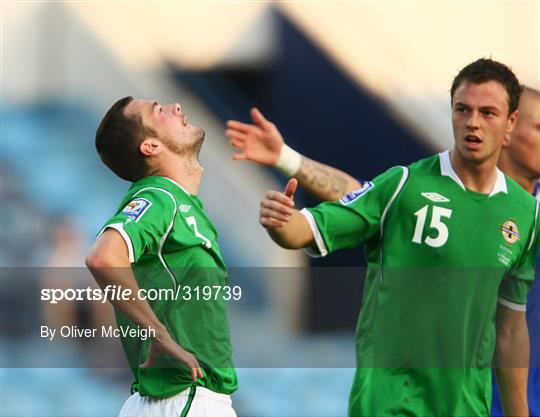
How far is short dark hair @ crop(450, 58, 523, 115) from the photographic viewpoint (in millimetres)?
3287

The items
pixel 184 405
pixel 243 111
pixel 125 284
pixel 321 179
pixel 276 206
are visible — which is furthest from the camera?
pixel 243 111

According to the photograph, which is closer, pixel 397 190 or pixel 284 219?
pixel 284 219

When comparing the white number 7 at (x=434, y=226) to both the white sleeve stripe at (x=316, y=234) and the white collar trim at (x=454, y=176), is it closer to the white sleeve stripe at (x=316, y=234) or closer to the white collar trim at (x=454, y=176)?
the white collar trim at (x=454, y=176)

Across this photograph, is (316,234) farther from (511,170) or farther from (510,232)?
(511,170)

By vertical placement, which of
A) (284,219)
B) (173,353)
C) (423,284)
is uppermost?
(284,219)

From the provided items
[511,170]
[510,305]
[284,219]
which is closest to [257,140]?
[284,219]

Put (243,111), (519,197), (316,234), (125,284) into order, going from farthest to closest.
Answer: (243,111) < (519,197) < (125,284) < (316,234)

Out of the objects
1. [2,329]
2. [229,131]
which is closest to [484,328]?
[229,131]

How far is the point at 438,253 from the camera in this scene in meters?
3.15

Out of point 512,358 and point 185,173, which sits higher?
point 185,173

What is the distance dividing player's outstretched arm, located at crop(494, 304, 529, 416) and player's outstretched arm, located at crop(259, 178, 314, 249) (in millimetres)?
785

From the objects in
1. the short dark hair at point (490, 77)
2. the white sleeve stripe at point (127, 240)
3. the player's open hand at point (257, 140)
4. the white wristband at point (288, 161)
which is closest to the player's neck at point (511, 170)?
the short dark hair at point (490, 77)

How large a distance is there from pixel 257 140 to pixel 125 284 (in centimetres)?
59

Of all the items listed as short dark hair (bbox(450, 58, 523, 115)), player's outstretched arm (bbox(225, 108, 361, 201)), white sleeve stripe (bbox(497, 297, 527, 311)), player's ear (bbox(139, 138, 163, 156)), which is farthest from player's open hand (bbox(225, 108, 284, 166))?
white sleeve stripe (bbox(497, 297, 527, 311))
